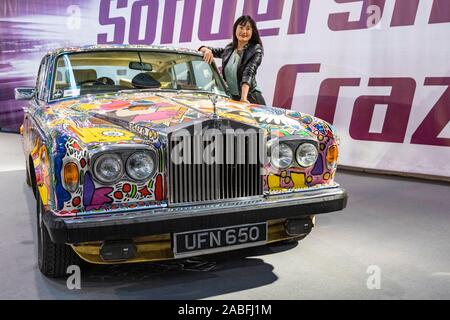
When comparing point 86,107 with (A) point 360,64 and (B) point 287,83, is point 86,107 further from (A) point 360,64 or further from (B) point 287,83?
(B) point 287,83

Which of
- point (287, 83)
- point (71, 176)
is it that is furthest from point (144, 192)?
point (287, 83)

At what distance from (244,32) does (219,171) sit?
1932mm

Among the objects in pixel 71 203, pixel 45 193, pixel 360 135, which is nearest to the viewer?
pixel 71 203

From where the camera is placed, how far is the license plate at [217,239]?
242 centimetres

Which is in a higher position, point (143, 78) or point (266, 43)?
point (266, 43)

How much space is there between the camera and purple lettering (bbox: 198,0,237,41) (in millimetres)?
6918

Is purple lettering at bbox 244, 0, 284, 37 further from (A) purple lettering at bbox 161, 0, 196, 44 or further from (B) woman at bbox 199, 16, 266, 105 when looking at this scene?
(B) woman at bbox 199, 16, 266, 105

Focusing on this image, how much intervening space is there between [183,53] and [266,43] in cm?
294

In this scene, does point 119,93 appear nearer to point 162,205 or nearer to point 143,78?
point 143,78

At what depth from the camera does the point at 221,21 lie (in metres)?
A: 7.04

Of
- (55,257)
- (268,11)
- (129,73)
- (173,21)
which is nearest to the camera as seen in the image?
(55,257)

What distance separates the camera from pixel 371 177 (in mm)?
5547
